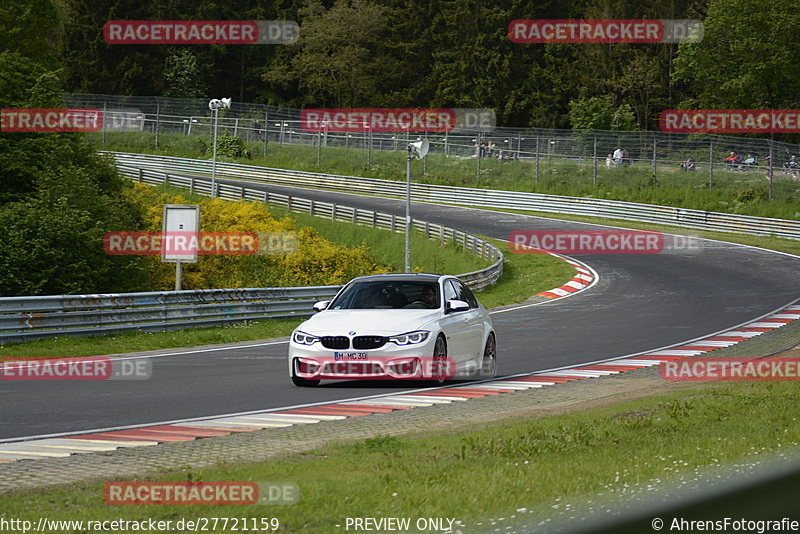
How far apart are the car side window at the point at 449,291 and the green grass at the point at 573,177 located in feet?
129

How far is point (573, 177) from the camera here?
61.3 m

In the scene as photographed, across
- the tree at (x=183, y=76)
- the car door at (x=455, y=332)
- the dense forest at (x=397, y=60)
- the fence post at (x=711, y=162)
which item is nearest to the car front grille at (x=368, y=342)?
the car door at (x=455, y=332)

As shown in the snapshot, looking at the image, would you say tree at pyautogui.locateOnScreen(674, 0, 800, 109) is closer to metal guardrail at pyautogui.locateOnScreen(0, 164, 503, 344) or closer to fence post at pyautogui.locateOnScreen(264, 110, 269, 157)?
fence post at pyautogui.locateOnScreen(264, 110, 269, 157)

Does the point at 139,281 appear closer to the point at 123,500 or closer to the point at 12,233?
the point at 12,233

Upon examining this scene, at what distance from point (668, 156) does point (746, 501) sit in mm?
57939

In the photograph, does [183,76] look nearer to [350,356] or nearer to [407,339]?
[350,356]

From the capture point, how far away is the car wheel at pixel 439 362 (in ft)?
46.9

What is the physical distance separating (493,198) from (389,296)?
46991 mm

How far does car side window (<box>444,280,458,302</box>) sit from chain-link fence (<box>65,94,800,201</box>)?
41426 mm

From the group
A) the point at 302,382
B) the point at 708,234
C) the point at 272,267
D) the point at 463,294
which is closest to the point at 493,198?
the point at 708,234

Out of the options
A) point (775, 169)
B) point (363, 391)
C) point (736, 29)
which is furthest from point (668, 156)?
point (363, 391)

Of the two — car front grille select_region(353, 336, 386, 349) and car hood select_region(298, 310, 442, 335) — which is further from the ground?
car hood select_region(298, 310, 442, 335)

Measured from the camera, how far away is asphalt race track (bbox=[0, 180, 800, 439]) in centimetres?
1253

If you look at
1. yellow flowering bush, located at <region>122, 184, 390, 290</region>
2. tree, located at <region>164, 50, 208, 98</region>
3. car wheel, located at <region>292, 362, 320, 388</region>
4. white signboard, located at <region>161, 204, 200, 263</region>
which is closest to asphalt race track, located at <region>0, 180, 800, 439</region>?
car wheel, located at <region>292, 362, 320, 388</region>
